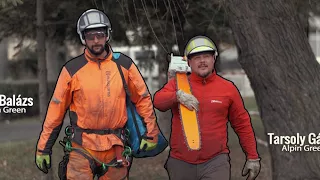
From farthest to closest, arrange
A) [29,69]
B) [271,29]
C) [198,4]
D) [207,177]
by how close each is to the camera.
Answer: [29,69], [198,4], [271,29], [207,177]

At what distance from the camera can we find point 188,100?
4.55 meters

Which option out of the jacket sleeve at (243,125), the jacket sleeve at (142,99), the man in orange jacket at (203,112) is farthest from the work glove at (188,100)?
the jacket sleeve at (142,99)

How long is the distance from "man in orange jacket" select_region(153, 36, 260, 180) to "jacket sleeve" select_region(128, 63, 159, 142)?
28cm

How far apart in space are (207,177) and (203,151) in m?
0.21

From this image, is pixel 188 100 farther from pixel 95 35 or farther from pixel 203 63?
pixel 95 35

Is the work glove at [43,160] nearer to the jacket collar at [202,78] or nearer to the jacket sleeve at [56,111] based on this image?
the jacket sleeve at [56,111]

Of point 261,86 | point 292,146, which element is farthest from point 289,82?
point 292,146

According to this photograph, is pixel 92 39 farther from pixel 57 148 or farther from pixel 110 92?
pixel 57 148

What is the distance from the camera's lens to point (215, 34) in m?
9.65

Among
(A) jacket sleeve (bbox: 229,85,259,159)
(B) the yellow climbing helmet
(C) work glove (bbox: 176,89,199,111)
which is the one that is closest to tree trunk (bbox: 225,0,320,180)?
(A) jacket sleeve (bbox: 229,85,259,159)

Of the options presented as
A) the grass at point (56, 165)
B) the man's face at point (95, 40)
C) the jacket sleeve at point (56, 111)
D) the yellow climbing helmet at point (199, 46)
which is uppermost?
the man's face at point (95, 40)

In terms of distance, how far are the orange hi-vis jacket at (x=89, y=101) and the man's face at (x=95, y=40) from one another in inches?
3.0

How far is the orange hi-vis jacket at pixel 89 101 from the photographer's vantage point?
4.72 meters

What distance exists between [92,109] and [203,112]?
3.07 feet
